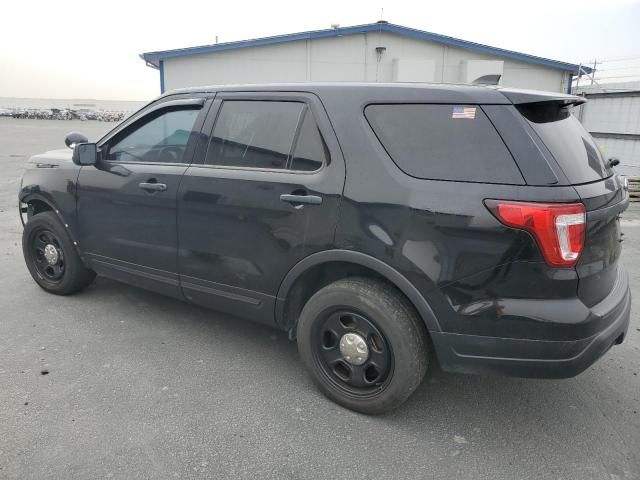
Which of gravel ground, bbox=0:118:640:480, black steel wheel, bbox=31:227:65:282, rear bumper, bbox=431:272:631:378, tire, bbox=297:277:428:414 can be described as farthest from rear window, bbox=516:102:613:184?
black steel wheel, bbox=31:227:65:282

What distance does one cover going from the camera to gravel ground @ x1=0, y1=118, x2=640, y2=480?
248 cm

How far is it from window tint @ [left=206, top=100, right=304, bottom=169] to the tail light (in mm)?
1365

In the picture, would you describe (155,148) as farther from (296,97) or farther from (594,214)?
(594,214)

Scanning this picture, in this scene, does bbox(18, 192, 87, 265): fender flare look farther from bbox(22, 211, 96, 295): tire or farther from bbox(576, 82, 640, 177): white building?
bbox(576, 82, 640, 177): white building

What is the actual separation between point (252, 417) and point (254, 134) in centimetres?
171

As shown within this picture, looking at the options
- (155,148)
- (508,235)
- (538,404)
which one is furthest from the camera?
(155,148)

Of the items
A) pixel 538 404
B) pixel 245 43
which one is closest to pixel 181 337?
pixel 538 404

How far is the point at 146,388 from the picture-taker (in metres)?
3.11

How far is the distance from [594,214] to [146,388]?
8.74 feet

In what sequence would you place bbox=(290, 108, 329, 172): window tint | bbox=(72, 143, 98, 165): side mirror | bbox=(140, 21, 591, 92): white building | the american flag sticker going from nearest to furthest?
the american flag sticker < bbox=(290, 108, 329, 172): window tint < bbox=(72, 143, 98, 165): side mirror < bbox=(140, 21, 591, 92): white building

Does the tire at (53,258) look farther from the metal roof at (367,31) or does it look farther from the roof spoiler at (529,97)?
the metal roof at (367,31)

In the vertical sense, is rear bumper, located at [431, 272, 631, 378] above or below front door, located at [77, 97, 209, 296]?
below

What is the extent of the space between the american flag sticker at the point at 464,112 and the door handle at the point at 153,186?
2.02 metres

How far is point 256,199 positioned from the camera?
3.08 m
